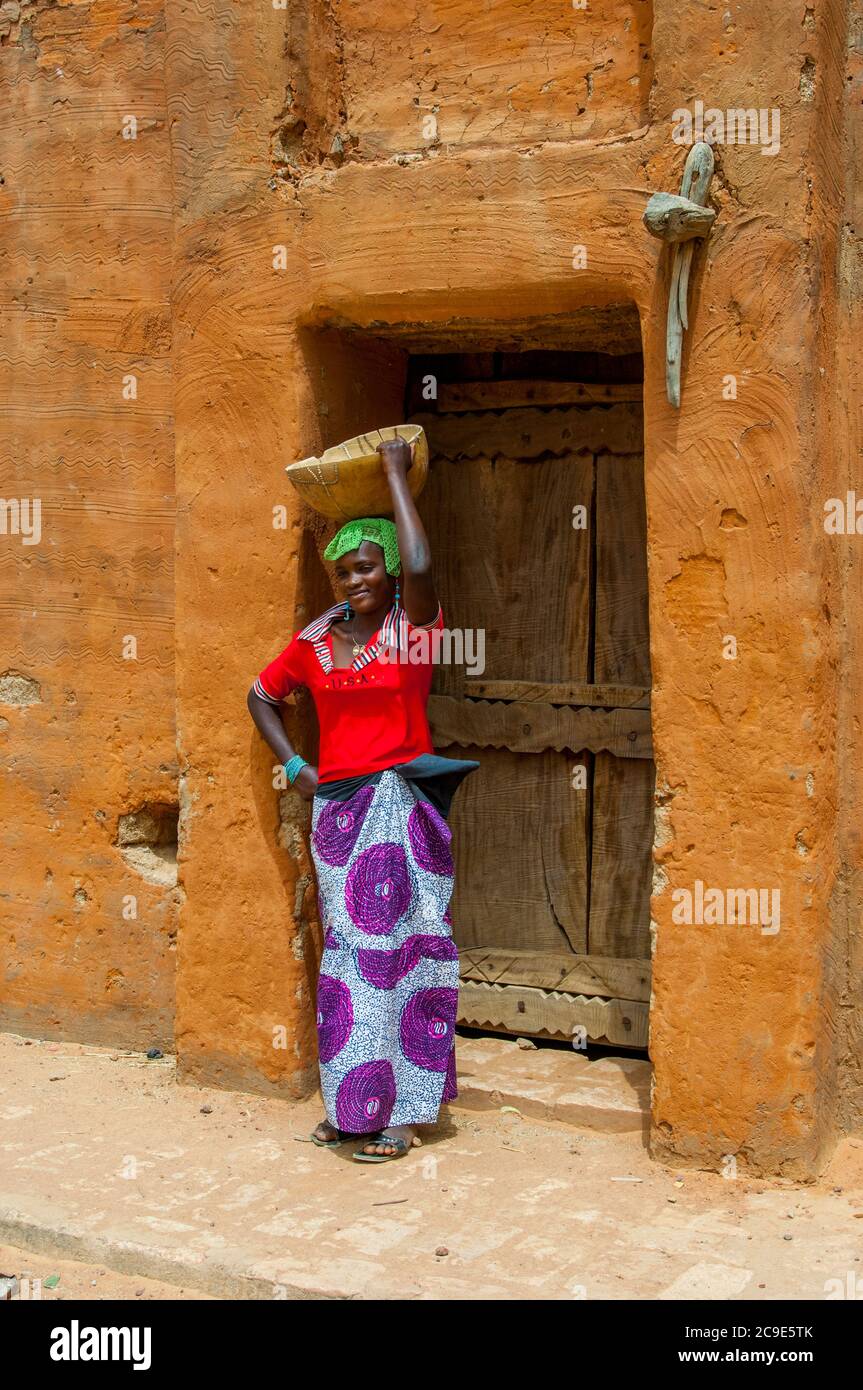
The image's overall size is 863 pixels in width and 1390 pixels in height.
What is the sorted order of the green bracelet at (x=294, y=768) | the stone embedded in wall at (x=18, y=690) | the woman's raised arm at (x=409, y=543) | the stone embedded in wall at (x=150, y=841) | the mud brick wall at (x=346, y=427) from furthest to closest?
the stone embedded in wall at (x=18, y=690), the stone embedded in wall at (x=150, y=841), the green bracelet at (x=294, y=768), the woman's raised arm at (x=409, y=543), the mud brick wall at (x=346, y=427)

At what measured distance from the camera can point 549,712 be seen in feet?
16.1

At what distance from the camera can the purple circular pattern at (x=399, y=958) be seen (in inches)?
165

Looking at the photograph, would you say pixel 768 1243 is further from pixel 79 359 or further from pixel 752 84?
pixel 79 359

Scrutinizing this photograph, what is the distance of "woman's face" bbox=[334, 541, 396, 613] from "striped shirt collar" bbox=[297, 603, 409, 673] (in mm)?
67

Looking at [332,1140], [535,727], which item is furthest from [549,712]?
[332,1140]

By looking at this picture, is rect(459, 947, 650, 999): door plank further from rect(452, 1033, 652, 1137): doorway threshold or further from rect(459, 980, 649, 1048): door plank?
rect(452, 1033, 652, 1137): doorway threshold

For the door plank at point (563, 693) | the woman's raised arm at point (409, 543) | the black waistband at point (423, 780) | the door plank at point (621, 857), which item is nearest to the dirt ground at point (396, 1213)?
the door plank at point (621, 857)

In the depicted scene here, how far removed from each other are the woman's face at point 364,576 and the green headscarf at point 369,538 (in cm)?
1

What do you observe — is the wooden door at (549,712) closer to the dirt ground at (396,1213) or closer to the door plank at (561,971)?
the door plank at (561,971)

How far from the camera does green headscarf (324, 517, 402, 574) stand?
421cm

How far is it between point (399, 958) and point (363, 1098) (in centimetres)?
41

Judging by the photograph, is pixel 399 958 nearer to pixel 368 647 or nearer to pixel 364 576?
pixel 368 647

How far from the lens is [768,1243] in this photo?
355 centimetres

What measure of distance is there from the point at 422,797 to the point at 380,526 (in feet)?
2.67
